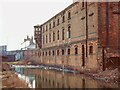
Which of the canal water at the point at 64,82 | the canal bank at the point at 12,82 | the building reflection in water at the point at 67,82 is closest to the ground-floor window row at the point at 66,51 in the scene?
the canal water at the point at 64,82

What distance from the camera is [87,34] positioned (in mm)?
28219

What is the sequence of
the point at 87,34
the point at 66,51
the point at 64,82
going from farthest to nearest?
the point at 66,51
the point at 87,34
the point at 64,82

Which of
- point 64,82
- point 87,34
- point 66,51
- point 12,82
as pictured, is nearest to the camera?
point 12,82

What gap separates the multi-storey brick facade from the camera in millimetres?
25745

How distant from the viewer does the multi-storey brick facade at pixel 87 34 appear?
84.5ft

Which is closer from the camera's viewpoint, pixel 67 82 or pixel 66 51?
pixel 67 82

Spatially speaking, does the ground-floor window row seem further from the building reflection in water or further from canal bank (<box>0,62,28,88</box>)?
canal bank (<box>0,62,28,88</box>)

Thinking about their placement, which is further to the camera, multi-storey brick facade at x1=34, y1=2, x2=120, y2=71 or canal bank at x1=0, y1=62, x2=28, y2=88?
multi-storey brick facade at x1=34, y1=2, x2=120, y2=71

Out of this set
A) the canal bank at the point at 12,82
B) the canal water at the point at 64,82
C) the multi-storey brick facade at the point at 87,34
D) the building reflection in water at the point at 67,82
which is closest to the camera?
the canal bank at the point at 12,82

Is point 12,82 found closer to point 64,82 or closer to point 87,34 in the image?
point 64,82

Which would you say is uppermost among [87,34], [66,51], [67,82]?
[87,34]

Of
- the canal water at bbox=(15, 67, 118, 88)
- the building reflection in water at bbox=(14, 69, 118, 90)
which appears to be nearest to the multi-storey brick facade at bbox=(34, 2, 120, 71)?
the canal water at bbox=(15, 67, 118, 88)

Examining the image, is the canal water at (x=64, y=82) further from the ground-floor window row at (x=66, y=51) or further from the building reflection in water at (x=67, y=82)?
the ground-floor window row at (x=66, y=51)

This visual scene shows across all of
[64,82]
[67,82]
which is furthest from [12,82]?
[67,82]
